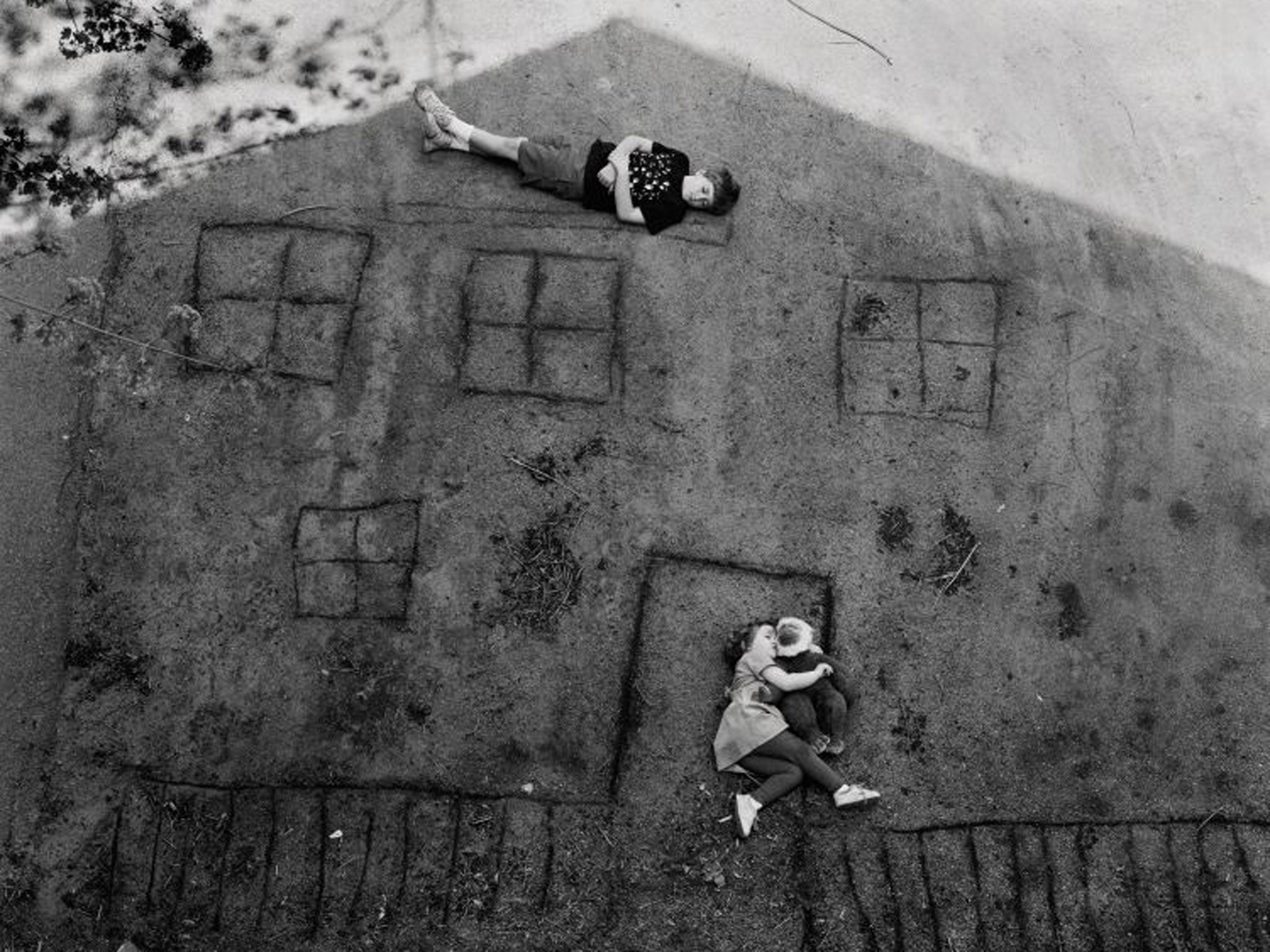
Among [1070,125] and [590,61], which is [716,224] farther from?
→ [1070,125]

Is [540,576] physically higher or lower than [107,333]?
lower

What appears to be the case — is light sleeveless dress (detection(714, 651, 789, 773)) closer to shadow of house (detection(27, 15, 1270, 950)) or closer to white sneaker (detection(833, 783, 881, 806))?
shadow of house (detection(27, 15, 1270, 950))

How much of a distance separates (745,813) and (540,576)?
154cm

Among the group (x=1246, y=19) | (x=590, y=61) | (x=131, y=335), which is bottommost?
(x=131, y=335)

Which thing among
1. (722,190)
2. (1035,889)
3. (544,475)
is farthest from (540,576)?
(1035,889)

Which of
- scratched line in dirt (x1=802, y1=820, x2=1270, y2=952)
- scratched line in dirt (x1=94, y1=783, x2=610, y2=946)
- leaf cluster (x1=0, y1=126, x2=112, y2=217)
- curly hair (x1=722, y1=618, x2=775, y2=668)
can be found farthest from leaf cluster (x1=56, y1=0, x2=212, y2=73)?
scratched line in dirt (x1=802, y1=820, x2=1270, y2=952)

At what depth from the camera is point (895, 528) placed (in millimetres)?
4984

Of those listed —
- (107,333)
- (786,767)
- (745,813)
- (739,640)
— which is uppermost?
(107,333)

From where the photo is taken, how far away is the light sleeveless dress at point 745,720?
4.63m

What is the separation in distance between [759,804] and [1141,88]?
14.8ft

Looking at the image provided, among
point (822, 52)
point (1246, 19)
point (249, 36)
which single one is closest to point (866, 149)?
point (822, 52)

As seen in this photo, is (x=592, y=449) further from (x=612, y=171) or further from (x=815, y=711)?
(x=815, y=711)

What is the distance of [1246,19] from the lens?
556 cm

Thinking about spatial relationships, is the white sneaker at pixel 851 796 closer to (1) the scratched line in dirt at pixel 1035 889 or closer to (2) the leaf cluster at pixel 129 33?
(1) the scratched line in dirt at pixel 1035 889
